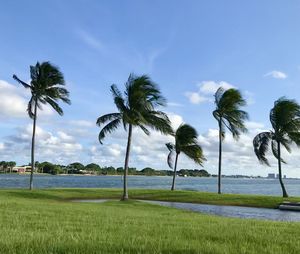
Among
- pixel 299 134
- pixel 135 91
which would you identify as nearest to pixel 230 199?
pixel 299 134

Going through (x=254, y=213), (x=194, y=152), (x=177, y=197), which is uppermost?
(x=194, y=152)

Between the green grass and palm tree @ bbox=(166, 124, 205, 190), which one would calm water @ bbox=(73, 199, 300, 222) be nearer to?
the green grass

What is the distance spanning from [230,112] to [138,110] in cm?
1129

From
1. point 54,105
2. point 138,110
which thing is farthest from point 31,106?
point 138,110

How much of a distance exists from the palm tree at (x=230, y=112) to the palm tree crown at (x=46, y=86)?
13.5 metres

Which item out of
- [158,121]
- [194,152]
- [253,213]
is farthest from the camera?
[194,152]

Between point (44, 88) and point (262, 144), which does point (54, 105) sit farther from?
point (262, 144)

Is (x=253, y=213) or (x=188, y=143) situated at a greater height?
(x=188, y=143)

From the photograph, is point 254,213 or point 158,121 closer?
point 254,213

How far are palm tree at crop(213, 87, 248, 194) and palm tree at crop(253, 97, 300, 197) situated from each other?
2159mm

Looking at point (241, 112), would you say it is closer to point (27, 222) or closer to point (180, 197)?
point (180, 197)

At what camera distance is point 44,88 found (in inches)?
1554

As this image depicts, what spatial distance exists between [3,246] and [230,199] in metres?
28.8

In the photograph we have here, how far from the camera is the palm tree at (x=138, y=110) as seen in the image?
32.0m
